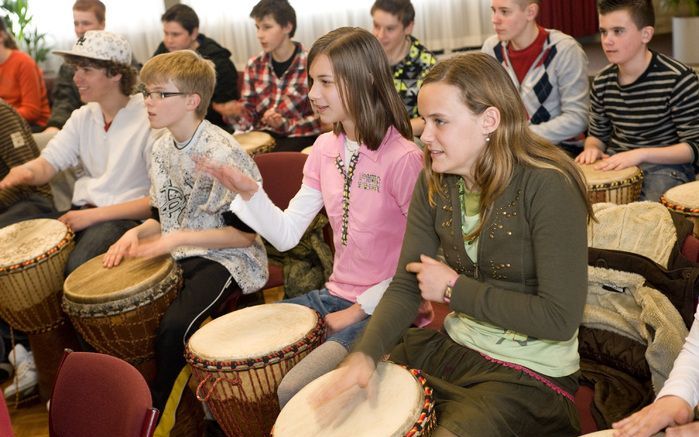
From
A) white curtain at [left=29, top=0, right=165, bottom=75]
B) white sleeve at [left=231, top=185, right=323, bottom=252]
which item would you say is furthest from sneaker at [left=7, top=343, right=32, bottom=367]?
white curtain at [left=29, top=0, right=165, bottom=75]

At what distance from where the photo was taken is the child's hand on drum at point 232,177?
7.67ft

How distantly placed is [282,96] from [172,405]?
2.40 meters

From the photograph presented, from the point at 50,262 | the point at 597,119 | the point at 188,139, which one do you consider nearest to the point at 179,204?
the point at 188,139

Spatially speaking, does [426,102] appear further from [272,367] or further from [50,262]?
[50,262]

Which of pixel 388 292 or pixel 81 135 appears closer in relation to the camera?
pixel 388 292

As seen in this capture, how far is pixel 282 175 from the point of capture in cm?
319

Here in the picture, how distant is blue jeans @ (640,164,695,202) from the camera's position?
3.19 meters

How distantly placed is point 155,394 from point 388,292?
1091mm

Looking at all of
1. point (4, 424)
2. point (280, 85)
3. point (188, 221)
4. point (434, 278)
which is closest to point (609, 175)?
point (434, 278)

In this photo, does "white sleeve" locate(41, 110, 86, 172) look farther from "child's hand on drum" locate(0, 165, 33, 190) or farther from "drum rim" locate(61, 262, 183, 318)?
"drum rim" locate(61, 262, 183, 318)

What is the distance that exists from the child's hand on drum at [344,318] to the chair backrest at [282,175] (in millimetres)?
873

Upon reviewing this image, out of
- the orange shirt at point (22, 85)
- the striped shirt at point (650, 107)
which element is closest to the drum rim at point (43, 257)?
the striped shirt at point (650, 107)

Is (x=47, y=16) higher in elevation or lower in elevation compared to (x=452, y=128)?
higher

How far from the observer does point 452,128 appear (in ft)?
6.20
